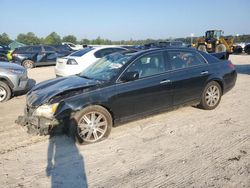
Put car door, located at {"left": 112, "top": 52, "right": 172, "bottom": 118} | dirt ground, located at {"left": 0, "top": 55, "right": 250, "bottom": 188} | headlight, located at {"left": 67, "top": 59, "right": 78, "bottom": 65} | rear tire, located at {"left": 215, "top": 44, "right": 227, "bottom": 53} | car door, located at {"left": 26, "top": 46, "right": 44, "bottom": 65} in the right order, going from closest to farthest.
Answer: dirt ground, located at {"left": 0, "top": 55, "right": 250, "bottom": 188}
car door, located at {"left": 112, "top": 52, "right": 172, "bottom": 118}
headlight, located at {"left": 67, "top": 59, "right": 78, "bottom": 65}
car door, located at {"left": 26, "top": 46, "right": 44, "bottom": 65}
rear tire, located at {"left": 215, "top": 44, "right": 227, "bottom": 53}

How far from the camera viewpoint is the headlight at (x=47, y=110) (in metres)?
4.65

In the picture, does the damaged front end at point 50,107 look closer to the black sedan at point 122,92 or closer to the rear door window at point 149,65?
the black sedan at point 122,92

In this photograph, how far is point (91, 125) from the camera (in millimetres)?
4855

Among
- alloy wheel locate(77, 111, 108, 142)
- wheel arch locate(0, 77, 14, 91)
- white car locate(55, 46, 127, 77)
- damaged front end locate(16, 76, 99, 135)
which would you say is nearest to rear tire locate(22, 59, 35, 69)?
white car locate(55, 46, 127, 77)

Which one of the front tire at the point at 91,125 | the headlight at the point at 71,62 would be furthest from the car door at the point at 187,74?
the headlight at the point at 71,62

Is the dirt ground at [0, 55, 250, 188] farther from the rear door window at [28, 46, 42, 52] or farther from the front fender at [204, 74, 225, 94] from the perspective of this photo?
the rear door window at [28, 46, 42, 52]

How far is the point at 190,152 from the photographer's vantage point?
4.36 meters

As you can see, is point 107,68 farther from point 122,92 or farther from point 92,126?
point 92,126

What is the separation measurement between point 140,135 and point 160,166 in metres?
1.21

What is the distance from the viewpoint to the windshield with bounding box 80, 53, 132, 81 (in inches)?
211

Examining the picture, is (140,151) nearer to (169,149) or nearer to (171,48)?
(169,149)

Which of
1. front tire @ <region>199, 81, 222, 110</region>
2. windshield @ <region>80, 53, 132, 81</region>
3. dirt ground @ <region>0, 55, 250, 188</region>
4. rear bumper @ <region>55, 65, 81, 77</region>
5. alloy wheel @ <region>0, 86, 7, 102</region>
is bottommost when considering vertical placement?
dirt ground @ <region>0, 55, 250, 188</region>

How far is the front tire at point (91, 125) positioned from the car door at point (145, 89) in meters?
0.27

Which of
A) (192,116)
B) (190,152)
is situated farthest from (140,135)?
(192,116)
